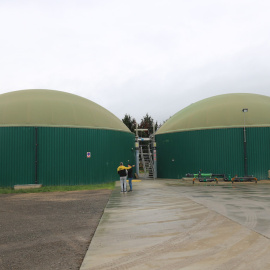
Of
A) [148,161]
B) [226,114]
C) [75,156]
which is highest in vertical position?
[226,114]

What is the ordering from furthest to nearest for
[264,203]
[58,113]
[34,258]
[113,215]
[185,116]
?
[185,116] < [58,113] < [264,203] < [113,215] < [34,258]

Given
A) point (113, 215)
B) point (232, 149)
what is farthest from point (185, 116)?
point (113, 215)

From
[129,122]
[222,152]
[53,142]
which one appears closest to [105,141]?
[53,142]

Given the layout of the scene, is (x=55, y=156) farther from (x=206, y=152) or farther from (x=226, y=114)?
(x=226, y=114)

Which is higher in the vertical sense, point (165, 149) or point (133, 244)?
point (165, 149)

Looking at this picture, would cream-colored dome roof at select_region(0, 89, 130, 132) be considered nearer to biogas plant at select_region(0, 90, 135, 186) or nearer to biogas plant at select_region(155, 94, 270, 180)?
biogas plant at select_region(0, 90, 135, 186)

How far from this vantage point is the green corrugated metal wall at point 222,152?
26344 mm

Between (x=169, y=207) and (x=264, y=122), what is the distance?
18836mm

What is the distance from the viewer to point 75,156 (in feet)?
76.7

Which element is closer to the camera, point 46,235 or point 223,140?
point 46,235

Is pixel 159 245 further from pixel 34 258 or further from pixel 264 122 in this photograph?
pixel 264 122

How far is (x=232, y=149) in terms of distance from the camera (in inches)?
1050

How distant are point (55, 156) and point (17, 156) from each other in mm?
2643

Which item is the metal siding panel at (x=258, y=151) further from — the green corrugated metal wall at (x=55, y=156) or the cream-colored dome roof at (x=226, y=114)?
the green corrugated metal wall at (x=55, y=156)
